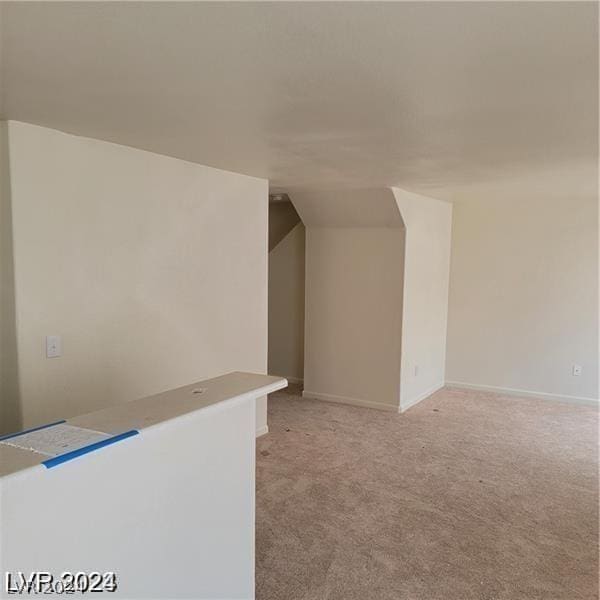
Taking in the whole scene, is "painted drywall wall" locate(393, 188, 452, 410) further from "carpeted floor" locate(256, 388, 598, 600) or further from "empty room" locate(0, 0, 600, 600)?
"carpeted floor" locate(256, 388, 598, 600)

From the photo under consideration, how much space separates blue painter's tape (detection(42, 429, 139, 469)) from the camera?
3.67ft

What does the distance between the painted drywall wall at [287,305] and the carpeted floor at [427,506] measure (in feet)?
4.14

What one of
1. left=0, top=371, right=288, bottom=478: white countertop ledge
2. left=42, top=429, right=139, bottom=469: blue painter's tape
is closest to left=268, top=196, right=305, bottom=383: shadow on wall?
left=0, top=371, right=288, bottom=478: white countertop ledge

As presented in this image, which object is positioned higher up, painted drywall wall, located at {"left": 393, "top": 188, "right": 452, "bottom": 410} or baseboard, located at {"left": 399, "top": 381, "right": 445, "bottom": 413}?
painted drywall wall, located at {"left": 393, "top": 188, "right": 452, "bottom": 410}

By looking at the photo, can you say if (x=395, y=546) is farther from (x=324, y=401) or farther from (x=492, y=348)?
(x=492, y=348)

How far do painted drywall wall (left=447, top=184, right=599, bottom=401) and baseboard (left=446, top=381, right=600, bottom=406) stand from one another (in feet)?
0.07

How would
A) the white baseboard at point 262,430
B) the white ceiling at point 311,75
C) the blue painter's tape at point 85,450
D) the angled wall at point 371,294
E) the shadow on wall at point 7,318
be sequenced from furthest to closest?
1. the angled wall at point 371,294
2. the white baseboard at point 262,430
3. the shadow on wall at point 7,318
4. the white ceiling at point 311,75
5. the blue painter's tape at point 85,450

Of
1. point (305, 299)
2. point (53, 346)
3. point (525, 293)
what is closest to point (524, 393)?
point (525, 293)

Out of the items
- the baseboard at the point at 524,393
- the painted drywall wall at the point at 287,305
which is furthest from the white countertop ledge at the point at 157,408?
the baseboard at the point at 524,393

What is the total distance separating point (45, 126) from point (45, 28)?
1169mm

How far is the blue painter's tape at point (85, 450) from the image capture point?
112cm

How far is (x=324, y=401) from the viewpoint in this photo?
533 centimetres

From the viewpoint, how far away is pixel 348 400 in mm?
5215

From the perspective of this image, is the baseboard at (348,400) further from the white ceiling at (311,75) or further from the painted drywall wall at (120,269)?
the white ceiling at (311,75)
